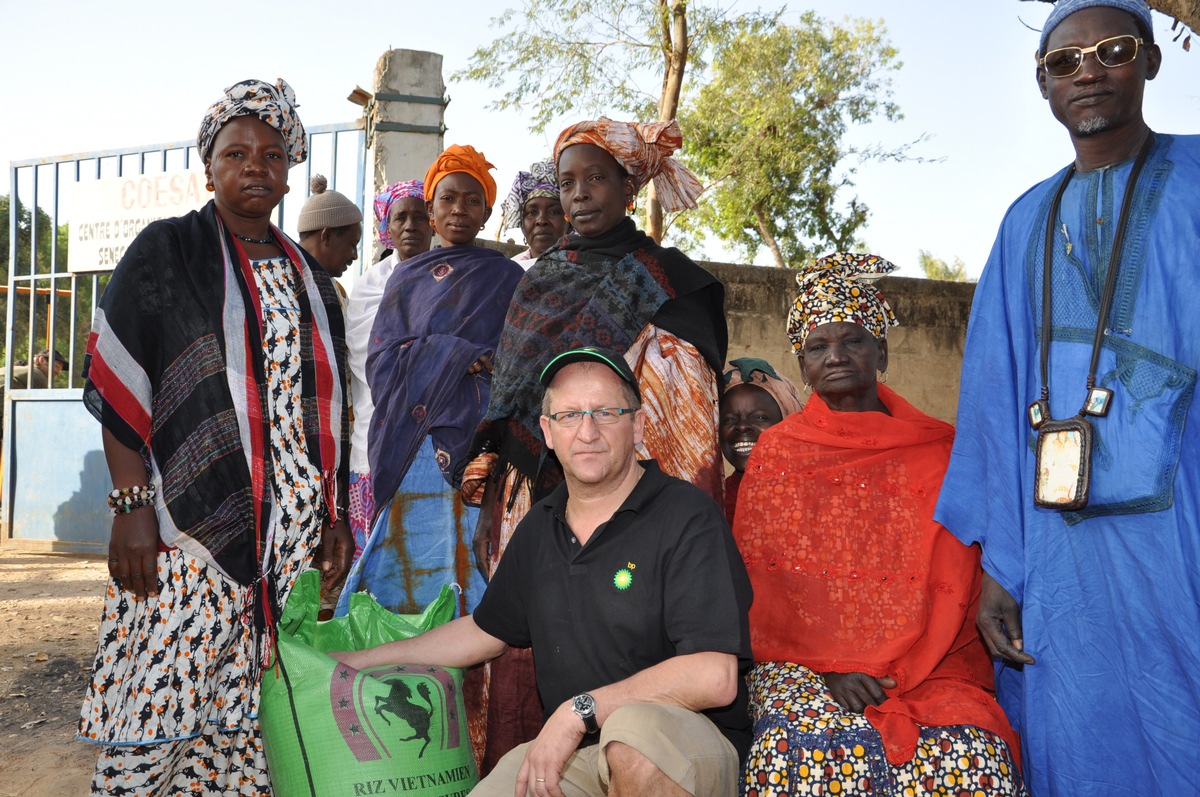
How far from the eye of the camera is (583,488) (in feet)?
8.69

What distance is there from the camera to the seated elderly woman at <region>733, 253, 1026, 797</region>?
2629 mm

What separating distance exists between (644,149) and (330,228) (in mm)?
2311

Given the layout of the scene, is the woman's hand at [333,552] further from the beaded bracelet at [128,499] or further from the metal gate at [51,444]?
the metal gate at [51,444]

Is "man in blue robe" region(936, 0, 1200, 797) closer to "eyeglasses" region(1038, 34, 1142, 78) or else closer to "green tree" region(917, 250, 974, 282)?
"eyeglasses" region(1038, 34, 1142, 78)

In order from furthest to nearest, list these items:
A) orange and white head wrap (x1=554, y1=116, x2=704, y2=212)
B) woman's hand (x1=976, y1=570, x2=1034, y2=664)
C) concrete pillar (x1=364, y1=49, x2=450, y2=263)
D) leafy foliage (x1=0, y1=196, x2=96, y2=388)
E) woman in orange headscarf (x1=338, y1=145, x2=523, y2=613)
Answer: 1. leafy foliage (x1=0, y1=196, x2=96, y2=388)
2. concrete pillar (x1=364, y1=49, x2=450, y2=263)
3. woman in orange headscarf (x1=338, y1=145, x2=523, y2=613)
4. orange and white head wrap (x1=554, y1=116, x2=704, y2=212)
5. woman's hand (x1=976, y1=570, x2=1034, y2=664)

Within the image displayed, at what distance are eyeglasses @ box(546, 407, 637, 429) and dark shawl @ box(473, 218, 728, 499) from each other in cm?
74

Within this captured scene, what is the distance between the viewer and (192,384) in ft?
9.30

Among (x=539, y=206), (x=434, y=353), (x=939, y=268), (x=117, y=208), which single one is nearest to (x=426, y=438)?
(x=434, y=353)

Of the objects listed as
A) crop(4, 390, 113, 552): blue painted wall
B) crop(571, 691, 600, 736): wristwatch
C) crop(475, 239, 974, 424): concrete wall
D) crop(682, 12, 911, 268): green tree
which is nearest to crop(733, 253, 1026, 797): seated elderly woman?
crop(571, 691, 600, 736): wristwatch

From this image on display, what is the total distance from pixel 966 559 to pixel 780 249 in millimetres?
18736

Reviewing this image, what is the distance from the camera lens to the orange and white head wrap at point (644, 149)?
11.4ft

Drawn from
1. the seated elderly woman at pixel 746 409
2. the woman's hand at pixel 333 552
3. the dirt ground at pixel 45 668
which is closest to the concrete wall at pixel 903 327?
the seated elderly woman at pixel 746 409

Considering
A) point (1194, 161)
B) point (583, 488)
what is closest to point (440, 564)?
point (583, 488)

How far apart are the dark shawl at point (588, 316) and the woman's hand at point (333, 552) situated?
0.56 metres
